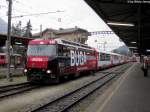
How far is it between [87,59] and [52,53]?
1045 cm

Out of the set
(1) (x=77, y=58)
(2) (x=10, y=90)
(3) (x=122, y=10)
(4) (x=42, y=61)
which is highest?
(3) (x=122, y=10)

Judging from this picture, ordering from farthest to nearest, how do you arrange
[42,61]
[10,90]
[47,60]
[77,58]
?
[77,58], [42,61], [47,60], [10,90]

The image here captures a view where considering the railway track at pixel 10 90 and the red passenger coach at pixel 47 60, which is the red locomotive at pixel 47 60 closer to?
the red passenger coach at pixel 47 60

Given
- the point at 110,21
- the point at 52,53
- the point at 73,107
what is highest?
the point at 110,21

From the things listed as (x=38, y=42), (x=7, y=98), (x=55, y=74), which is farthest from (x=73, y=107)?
(x=38, y=42)

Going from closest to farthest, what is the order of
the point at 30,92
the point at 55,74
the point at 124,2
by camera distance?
the point at 30,92 → the point at 124,2 → the point at 55,74

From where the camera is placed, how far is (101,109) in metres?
11.8

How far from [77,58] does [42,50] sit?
5515 millimetres

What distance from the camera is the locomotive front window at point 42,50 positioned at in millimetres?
21109

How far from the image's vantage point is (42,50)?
2150 centimetres

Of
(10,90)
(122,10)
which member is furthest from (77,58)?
(10,90)

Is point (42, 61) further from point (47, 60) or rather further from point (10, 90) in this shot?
point (10, 90)

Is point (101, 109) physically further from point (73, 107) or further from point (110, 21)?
point (110, 21)

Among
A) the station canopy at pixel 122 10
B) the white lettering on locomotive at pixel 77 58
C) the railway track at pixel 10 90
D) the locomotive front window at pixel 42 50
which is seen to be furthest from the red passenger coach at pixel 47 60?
the station canopy at pixel 122 10
